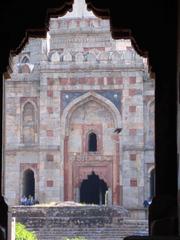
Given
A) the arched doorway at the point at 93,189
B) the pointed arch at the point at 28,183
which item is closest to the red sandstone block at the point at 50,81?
the pointed arch at the point at 28,183

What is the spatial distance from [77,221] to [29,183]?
221 inches

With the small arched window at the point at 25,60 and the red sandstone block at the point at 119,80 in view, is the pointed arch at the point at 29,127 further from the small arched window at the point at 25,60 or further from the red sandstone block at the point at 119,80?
the small arched window at the point at 25,60

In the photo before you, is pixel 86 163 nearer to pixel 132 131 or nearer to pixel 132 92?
pixel 132 131

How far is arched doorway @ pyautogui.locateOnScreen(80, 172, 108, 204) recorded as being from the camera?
101ft

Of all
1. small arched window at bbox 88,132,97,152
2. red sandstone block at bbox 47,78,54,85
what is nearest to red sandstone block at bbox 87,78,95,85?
red sandstone block at bbox 47,78,54,85

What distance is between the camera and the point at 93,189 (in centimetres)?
3130

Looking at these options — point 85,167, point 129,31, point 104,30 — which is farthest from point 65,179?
point 129,31

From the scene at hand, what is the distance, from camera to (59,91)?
30.3m

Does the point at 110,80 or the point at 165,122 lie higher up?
the point at 110,80

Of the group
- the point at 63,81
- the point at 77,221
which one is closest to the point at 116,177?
the point at 63,81

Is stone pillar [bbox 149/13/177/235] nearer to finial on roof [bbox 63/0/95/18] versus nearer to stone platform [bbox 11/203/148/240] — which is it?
stone platform [bbox 11/203/148/240]

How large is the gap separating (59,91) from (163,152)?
77.6 feet

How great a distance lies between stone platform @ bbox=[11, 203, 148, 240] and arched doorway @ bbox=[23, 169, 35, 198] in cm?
401

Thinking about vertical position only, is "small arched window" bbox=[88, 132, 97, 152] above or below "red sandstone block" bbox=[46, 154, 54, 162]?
above
